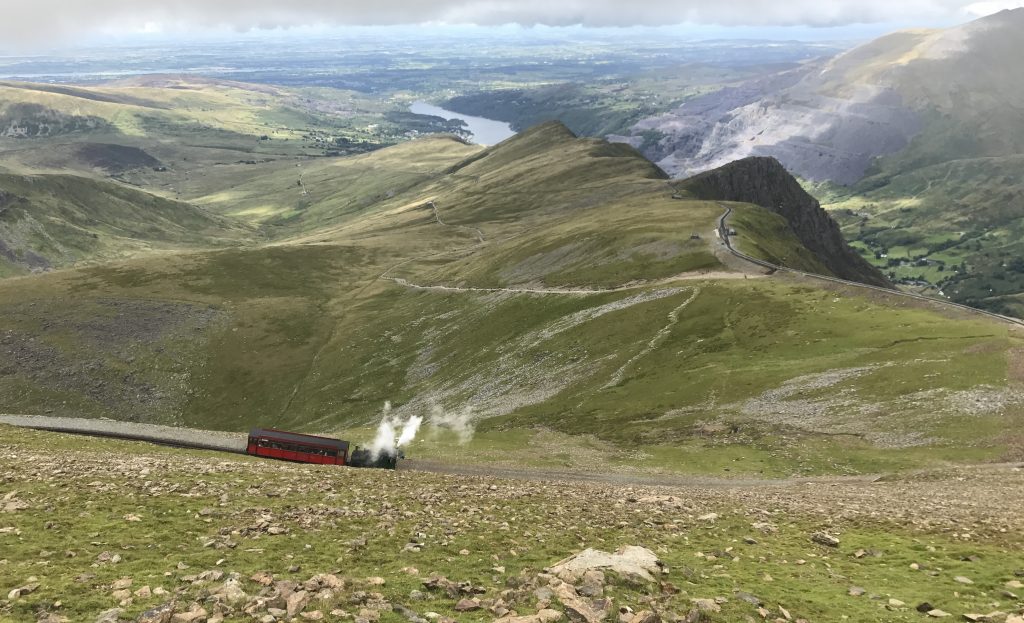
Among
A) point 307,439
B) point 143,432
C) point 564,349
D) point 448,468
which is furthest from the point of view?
point 564,349

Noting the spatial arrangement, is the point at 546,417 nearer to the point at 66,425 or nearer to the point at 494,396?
the point at 494,396

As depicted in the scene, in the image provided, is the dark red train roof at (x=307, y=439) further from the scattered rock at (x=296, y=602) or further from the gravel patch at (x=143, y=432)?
the scattered rock at (x=296, y=602)

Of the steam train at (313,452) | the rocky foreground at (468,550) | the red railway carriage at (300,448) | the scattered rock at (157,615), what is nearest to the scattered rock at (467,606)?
the rocky foreground at (468,550)

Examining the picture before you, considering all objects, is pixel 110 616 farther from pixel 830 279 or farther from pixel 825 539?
pixel 830 279

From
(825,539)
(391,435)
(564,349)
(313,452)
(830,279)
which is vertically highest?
(830,279)

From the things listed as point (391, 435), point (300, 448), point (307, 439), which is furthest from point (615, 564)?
point (391, 435)
